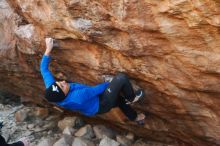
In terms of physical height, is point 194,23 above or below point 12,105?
above

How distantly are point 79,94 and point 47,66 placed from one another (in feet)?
2.09

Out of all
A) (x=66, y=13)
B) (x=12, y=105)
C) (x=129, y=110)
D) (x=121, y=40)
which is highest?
(x=66, y=13)

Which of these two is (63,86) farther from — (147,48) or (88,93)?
(147,48)

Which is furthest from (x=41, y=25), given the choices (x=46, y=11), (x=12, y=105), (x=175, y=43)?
(x=12, y=105)

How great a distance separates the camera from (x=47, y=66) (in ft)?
19.3

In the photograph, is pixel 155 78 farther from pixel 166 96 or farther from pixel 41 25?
pixel 41 25

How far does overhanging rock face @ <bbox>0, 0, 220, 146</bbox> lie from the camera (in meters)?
4.61

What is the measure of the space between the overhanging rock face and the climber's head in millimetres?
628

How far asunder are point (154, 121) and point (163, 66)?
1581mm

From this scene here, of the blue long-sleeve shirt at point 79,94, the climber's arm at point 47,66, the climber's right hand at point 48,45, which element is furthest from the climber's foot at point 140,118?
the climber's right hand at point 48,45

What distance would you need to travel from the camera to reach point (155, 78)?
5473 millimetres

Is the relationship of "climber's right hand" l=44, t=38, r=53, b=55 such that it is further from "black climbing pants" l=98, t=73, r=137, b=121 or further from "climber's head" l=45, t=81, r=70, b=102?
"black climbing pants" l=98, t=73, r=137, b=121

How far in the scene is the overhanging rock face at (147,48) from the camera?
4609mm

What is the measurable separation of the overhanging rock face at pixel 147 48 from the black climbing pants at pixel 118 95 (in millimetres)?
169
